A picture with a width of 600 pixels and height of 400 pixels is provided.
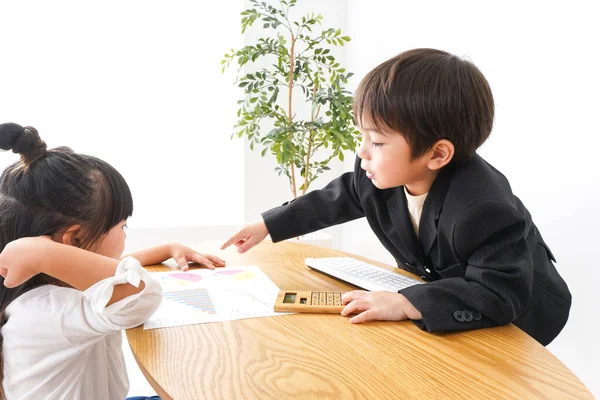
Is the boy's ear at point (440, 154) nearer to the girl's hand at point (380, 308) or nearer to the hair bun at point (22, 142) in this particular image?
the girl's hand at point (380, 308)

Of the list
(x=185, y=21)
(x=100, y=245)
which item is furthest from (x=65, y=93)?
(x=100, y=245)

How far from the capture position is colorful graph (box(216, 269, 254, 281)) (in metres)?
1.12

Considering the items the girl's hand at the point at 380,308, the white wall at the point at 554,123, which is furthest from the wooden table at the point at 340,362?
the white wall at the point at 554,123

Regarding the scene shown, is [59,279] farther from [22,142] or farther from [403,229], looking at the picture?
[403,229]

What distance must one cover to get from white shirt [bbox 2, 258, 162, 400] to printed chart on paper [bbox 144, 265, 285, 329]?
65 millimetres

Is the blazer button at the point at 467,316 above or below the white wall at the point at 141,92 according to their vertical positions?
below

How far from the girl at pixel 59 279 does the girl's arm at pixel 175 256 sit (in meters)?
0.30

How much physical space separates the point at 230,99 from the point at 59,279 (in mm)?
2502

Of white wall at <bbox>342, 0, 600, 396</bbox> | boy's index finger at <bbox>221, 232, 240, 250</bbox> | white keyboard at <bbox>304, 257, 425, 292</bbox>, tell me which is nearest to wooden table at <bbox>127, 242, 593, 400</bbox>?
white keyboard at <bbox>304, 257, 425, 292</bbox>

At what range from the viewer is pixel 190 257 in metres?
1.24

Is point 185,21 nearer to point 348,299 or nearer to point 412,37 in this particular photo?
point 412,37

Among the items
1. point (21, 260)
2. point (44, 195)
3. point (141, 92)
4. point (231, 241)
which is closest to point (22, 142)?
point (44, 195)

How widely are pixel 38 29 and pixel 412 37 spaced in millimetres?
1993

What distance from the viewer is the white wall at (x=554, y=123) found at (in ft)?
5.30
